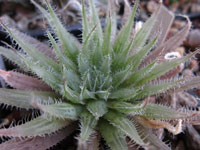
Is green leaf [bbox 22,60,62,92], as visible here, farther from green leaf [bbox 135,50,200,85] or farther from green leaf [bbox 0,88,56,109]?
green leaf [bbox 135,50,200,85]

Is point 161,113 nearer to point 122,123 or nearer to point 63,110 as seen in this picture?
point 122,123

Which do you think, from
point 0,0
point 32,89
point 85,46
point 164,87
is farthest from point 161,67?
point 0,0

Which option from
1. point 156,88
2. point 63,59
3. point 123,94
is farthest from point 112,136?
point 63,59

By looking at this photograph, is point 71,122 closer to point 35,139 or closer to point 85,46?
point 35,139

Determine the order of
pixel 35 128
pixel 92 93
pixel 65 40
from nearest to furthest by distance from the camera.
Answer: pixel 35 128 < pixel 92 93 < pixel 65 40

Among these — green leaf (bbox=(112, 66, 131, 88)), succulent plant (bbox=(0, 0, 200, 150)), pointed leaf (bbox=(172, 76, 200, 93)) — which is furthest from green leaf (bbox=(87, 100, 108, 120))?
pointed leaf (bbox=(172, 76, 200, 93))

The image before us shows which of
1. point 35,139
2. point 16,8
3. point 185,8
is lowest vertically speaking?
point 35,139

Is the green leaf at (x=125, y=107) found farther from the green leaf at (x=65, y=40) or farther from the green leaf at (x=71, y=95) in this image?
the green leaf at (x=65, y=40)
